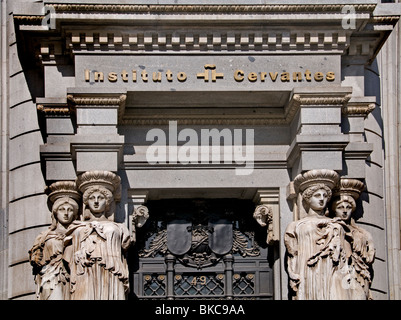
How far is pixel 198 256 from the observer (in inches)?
1059

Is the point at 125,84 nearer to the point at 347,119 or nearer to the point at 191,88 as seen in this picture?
the point at 191,88

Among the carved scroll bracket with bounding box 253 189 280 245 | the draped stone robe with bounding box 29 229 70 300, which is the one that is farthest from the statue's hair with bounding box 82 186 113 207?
the carved scroll bracket with bounding box 253 189 280 245

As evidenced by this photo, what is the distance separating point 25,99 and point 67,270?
3798 millimetres

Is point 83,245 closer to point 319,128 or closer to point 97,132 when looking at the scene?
point 97,132

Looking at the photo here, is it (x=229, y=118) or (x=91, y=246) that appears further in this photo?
(x=229, y=118)

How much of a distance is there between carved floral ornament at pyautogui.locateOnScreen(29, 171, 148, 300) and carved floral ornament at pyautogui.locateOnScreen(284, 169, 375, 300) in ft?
9.45

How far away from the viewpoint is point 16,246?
26844 millimetres

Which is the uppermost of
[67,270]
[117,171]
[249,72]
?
[249,72]

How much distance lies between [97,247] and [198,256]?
266 centimetres

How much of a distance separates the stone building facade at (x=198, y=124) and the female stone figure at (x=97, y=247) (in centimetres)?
33

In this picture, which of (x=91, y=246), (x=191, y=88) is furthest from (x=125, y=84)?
(x=91, y=246)

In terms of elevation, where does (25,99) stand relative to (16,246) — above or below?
above

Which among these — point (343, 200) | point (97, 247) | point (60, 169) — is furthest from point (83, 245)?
point (343, 200)

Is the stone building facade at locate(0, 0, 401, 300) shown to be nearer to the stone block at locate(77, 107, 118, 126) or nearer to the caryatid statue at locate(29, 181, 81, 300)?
the stone block at locate(77, 107, 118, 126)
